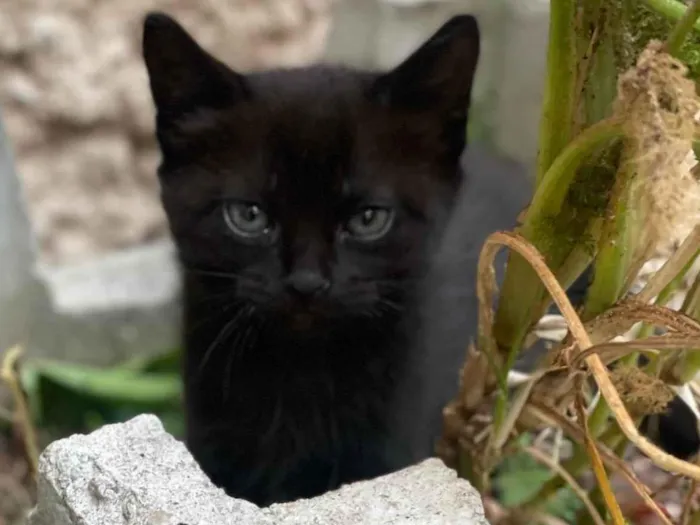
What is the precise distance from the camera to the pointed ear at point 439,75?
2.98 feet

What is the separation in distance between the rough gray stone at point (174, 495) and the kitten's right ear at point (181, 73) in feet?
1.41

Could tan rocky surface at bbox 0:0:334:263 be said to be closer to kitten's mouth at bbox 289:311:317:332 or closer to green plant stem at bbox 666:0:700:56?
kitten's mouth at bbox 289:311:317:332

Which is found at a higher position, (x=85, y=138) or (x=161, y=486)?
(x=161, y=486)

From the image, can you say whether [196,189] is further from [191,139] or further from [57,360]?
[57,360]

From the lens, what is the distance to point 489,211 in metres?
1.34

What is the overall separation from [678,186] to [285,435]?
0.63 meters

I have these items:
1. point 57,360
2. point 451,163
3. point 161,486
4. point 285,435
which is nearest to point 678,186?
point 161,486

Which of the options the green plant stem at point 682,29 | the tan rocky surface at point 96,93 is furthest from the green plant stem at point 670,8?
the tan rocky surface at point 96,93

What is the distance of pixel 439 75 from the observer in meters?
0.94

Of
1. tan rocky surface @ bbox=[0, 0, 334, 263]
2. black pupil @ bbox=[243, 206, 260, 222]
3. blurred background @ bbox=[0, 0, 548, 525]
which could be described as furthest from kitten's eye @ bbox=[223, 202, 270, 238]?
tan rocky surface @ bbox=[0, 0, 334, 263]

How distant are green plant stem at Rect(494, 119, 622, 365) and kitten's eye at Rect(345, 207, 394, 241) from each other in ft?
0.67

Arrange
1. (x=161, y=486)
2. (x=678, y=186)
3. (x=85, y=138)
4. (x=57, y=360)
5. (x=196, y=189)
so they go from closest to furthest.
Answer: (x=678, y=186), (x=161, y=486), (x=196, y=189), (x=57, y=360), (x=85, y=138)

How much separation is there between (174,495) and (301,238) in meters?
0.36

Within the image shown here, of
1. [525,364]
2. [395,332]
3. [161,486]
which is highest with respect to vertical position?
[161,486]
